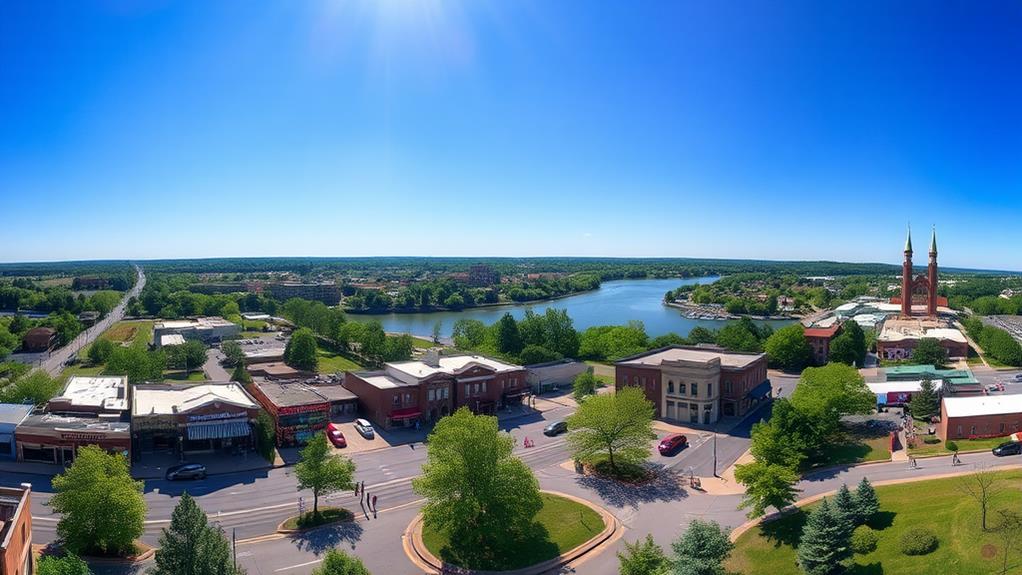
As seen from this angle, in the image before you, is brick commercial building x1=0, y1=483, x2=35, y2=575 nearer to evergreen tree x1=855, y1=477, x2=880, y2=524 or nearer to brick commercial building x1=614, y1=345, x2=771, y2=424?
evergreen tree x1=855, y1=477, x2=880, y2=524

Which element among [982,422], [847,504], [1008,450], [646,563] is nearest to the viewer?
[646,563]

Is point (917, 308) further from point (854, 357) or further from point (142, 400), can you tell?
point (142, 400)

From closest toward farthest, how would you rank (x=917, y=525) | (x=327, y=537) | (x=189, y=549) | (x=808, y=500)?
(x=189, y=549) < (x=917, y=525) < (x=327, y=537) < (x=808, y=500)

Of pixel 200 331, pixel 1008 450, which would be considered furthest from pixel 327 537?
pixel 200 331

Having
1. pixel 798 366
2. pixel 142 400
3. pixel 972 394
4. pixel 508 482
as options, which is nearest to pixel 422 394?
pixel 142 400

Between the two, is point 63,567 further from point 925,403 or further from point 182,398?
point 925,403
